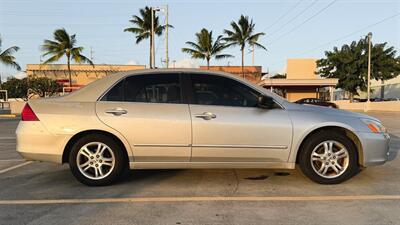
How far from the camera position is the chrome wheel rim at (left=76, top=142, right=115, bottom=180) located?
5.30 meters

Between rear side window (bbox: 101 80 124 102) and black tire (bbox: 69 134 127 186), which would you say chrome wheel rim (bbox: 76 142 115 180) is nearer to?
black tire (bbox: 69 134 127 186)

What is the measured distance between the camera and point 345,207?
445 centimetres

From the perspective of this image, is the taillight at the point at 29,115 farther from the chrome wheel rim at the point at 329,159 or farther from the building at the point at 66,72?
the building at the point at 66,72

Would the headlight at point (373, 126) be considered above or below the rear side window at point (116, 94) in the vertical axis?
below

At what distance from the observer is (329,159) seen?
538cm

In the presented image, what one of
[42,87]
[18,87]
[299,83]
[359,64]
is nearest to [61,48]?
[42,87]

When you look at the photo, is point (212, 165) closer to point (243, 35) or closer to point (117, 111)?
point (117, 111)

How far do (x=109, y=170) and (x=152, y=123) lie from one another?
91 centimetres

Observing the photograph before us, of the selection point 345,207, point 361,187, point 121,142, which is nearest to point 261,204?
point 345,207

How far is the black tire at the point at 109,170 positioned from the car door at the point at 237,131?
3.31 feet

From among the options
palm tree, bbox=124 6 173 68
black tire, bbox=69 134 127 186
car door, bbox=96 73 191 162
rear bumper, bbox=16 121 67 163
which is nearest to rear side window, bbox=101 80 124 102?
car door, bbox=96 73 191 162

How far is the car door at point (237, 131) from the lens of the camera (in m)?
5.19

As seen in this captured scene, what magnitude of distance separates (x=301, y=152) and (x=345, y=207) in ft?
3.58

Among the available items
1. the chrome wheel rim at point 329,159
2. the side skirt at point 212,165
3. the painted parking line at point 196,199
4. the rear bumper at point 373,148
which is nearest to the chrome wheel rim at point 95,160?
the side skirt at point 212,165
